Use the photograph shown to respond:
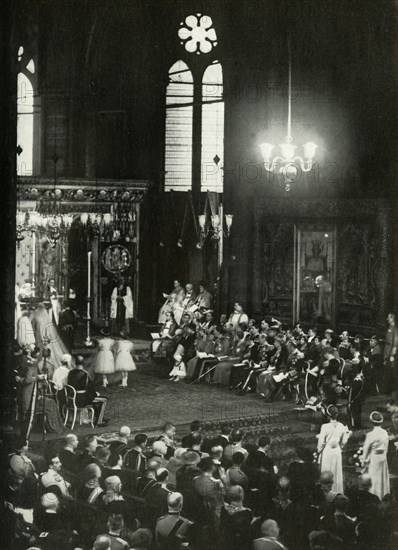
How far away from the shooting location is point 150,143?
22.8 meters

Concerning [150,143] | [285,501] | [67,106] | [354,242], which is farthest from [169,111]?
[285,501]

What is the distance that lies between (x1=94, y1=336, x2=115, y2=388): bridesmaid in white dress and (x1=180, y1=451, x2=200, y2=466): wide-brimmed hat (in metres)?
4.42

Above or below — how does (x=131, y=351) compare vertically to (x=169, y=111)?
below

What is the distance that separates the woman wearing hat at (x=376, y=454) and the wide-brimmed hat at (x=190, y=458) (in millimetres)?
2766

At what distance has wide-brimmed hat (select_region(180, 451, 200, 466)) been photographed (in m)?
11.9

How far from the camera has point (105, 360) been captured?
1653cm

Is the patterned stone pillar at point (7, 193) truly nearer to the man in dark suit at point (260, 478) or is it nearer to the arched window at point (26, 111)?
the man in dark suit at point (260, 478)

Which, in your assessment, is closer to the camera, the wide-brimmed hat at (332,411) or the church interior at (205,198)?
the wide-brimmed hat at (332,411)

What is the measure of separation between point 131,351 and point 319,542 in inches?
292

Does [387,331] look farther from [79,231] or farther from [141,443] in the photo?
[79,231]

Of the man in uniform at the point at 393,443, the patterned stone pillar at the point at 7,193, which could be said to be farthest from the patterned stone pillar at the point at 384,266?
the patterned stone pillar at the point at 7,193

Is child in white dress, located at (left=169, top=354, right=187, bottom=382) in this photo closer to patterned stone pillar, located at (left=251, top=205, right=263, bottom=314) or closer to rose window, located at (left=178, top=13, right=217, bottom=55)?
patterned stone pillar, located at (left=251, top=205, right=263, bottom=314)

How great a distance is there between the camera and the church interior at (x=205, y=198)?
1599cm

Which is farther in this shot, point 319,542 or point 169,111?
point 169,111
